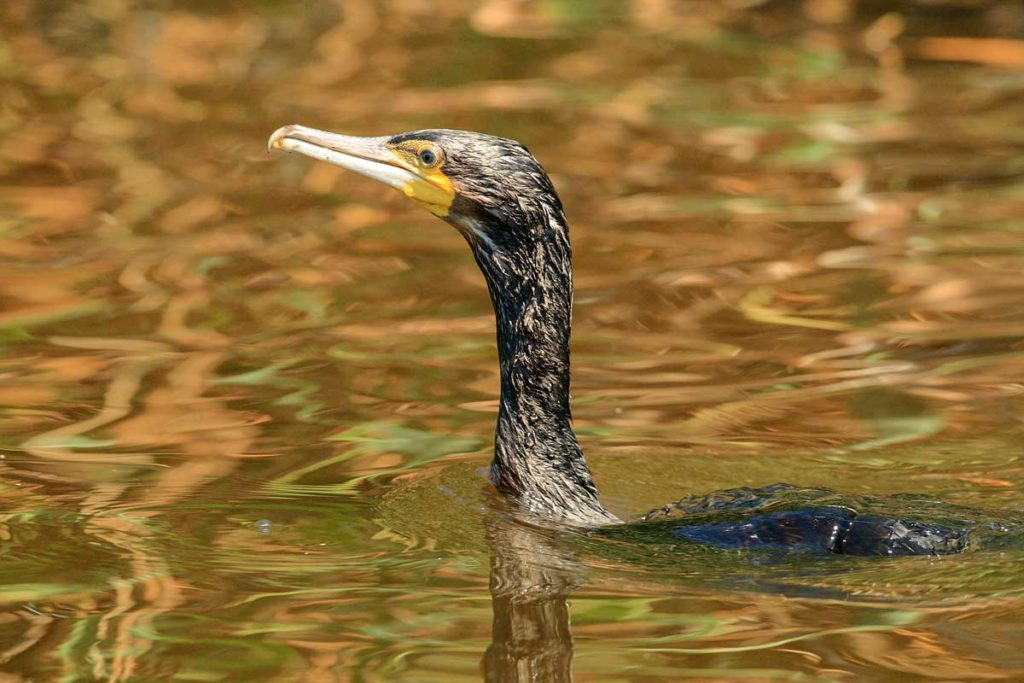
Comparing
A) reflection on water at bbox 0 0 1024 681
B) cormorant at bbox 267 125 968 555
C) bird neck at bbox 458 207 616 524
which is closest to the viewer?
Answer: reflection on water at bbox 0 0 1024 681

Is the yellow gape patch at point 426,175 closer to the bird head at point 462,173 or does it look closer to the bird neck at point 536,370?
the bird head at point 462,173

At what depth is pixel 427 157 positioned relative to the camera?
6012mm

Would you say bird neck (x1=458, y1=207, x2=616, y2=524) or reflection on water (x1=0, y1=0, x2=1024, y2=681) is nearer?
reflection on water (x1=0, y1=0, x2=1024, y2=681)

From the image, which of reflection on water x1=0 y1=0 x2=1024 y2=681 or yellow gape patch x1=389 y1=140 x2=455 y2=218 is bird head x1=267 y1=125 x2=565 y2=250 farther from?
reflection on water x1=0 y1=0 x2=1024 y2=681

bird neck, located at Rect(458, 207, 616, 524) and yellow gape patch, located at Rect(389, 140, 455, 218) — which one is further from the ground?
yellow gape patch, located at Rect(389, 140, 455, 218)

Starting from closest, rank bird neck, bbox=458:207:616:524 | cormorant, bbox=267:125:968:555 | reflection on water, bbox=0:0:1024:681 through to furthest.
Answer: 1. reflection on water, bbox=0:0:1024:681
2. cormorant, bbox=267:125:968:555
3. bird neck, bbox=458:207:616:524

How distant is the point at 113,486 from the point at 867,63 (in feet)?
29.8

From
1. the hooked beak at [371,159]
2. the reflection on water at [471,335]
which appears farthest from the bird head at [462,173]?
the reflection on water at [471,335]

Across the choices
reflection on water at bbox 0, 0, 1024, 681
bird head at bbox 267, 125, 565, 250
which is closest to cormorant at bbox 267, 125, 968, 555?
bird head at bbox 267, 125, 565, 250

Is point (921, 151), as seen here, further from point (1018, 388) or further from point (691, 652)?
point (691, 652)

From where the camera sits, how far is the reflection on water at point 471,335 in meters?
5.11

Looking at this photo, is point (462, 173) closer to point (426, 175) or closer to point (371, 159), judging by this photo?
point (426, 175)

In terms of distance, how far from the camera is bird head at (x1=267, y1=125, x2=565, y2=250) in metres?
5.91

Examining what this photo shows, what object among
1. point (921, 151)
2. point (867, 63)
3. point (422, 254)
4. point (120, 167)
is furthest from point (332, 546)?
point (867, 63)
